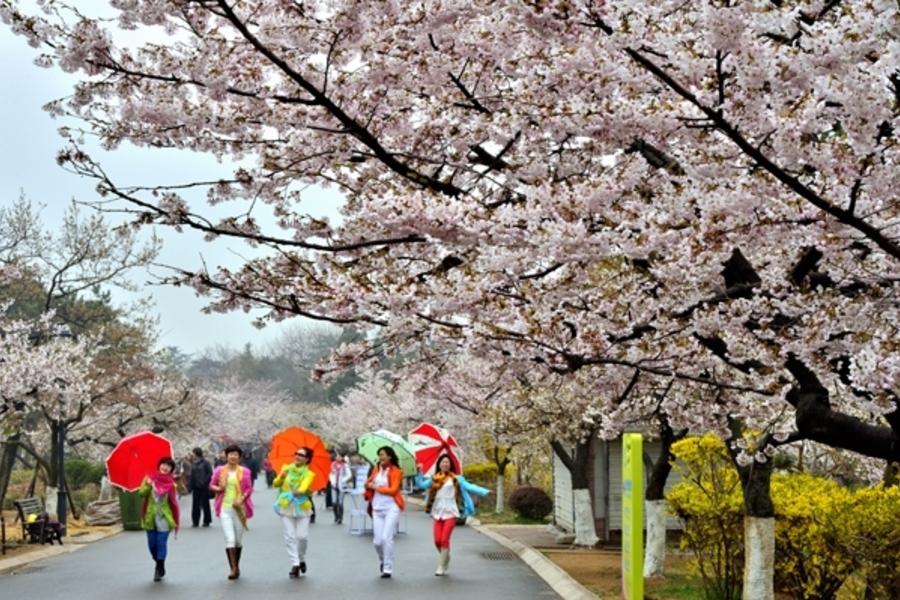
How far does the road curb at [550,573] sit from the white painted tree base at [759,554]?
7.80 ft

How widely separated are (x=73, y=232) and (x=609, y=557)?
21.1m

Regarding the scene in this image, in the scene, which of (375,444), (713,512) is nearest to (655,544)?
(713,512)

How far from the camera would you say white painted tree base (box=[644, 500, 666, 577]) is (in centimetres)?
1620

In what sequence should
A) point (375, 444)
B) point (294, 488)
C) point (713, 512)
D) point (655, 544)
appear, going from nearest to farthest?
point (713, 512), point (655, 544), point (294, 488), point (375, 444)

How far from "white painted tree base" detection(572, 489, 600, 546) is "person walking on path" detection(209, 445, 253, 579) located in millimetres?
7268

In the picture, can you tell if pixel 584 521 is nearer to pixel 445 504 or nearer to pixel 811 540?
pixel 445 504

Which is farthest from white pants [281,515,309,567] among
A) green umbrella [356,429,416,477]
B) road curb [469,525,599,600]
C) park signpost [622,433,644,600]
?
green umbrella [356,429,416,477]

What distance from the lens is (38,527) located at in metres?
23.7

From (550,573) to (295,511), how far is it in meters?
3.69

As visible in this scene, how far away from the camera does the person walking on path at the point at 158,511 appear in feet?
53.2

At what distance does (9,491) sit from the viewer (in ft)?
147

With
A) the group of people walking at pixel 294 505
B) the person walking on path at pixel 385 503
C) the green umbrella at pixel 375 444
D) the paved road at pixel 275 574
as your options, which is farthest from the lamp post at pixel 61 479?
the person walking on path at pixel 385 503

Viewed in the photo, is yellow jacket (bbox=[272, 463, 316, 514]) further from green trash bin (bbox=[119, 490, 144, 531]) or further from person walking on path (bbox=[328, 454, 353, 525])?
green trash bin (bbox=[119, 490, 144, 531])

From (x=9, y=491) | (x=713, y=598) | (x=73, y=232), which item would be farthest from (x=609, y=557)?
(x=9, y=491)
